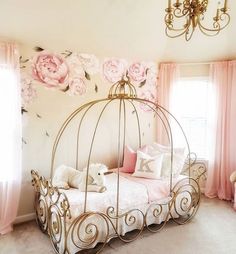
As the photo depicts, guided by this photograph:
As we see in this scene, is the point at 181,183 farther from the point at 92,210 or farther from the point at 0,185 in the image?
the point at 0,185

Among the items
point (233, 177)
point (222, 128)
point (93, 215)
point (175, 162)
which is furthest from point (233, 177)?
point (93, 215)

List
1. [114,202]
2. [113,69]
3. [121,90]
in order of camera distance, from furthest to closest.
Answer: [113,69], [121,90], [114,202]

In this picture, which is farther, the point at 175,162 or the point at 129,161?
the point at 129,161

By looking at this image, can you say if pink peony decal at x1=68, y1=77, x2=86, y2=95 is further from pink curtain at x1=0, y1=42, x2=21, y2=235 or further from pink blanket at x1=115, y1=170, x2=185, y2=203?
pink blanket at x1=115, y1=170, x2=185, y2=203

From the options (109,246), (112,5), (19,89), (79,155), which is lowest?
(109,246)

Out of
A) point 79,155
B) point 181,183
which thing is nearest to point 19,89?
point 79,155

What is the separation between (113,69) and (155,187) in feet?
6.37

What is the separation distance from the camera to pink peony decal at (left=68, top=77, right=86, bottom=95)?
148 inches

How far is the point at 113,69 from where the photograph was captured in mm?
4145

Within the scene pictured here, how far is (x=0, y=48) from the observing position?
3.04m

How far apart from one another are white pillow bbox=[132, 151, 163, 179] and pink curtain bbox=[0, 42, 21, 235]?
1.58 metres

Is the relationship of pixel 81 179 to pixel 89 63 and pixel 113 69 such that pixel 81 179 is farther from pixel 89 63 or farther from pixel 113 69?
pixel 113 69

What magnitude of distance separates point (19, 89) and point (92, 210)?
168cm

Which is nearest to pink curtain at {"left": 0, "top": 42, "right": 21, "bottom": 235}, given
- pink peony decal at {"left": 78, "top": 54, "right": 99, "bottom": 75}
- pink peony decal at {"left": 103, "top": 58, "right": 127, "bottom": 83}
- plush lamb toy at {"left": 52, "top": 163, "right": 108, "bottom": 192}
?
plush lamb toy at {"left": 52, "top": 163, "right": 108, "bottom": 192}
